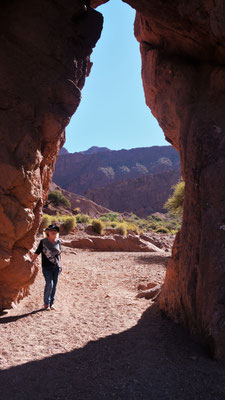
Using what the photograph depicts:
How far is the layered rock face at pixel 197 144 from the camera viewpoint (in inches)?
137

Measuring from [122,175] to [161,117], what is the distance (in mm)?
95489

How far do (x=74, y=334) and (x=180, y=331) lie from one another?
1499 mm

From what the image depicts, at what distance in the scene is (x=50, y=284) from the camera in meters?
4.77

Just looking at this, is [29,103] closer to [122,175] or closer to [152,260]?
[152,260]

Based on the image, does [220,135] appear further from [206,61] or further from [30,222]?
[30,222]

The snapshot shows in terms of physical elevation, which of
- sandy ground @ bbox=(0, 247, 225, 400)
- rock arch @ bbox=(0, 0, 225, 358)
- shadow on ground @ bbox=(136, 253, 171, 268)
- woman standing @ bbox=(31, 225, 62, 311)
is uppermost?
rock arch @ bbox=(0, 0, 225, 358)

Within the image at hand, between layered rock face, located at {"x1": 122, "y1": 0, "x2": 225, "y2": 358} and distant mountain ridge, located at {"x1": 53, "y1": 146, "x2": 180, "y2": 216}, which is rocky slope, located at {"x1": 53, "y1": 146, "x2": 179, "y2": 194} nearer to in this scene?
distant mountain ridge, located at {"x1": 53, "y1": 146, "x2": 180, "y2": 216}

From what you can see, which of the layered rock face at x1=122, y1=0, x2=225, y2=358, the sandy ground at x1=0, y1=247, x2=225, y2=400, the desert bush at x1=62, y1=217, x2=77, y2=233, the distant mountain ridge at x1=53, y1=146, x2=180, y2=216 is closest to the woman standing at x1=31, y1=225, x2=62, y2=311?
the sandy ground at x1=0, y1=247, x2=225, y2=400

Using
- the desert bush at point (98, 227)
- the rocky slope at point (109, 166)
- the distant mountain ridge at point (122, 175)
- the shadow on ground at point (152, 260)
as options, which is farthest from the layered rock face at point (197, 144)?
the rocky slope at point (109, 166)

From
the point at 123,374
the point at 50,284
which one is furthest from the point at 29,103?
the point at 123,374

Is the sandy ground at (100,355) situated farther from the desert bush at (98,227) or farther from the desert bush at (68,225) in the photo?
the desert bush at (98,227)

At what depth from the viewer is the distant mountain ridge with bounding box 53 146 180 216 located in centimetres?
7356

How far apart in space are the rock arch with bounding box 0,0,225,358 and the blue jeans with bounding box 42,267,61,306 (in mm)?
310

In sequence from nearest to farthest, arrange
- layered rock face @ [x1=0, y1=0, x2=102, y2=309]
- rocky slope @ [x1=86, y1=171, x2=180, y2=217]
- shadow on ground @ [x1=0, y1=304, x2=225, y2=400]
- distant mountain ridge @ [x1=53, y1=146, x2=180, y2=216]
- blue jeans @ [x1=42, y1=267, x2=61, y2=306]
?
shadow on ground @ [x1=0, y1=304, x2=225, y2=400]
layered rock face @ [x1=0, y1=0, x2=102, y2=309]
blue jeans @ [x1=42, y1=267, x2=61, y2=306]
rocky slope @ [x1=86, y1=171, x2=180, y2=217]
distant mountain ridge @ [x1=53, y1=146, x2=180, y2=216]
